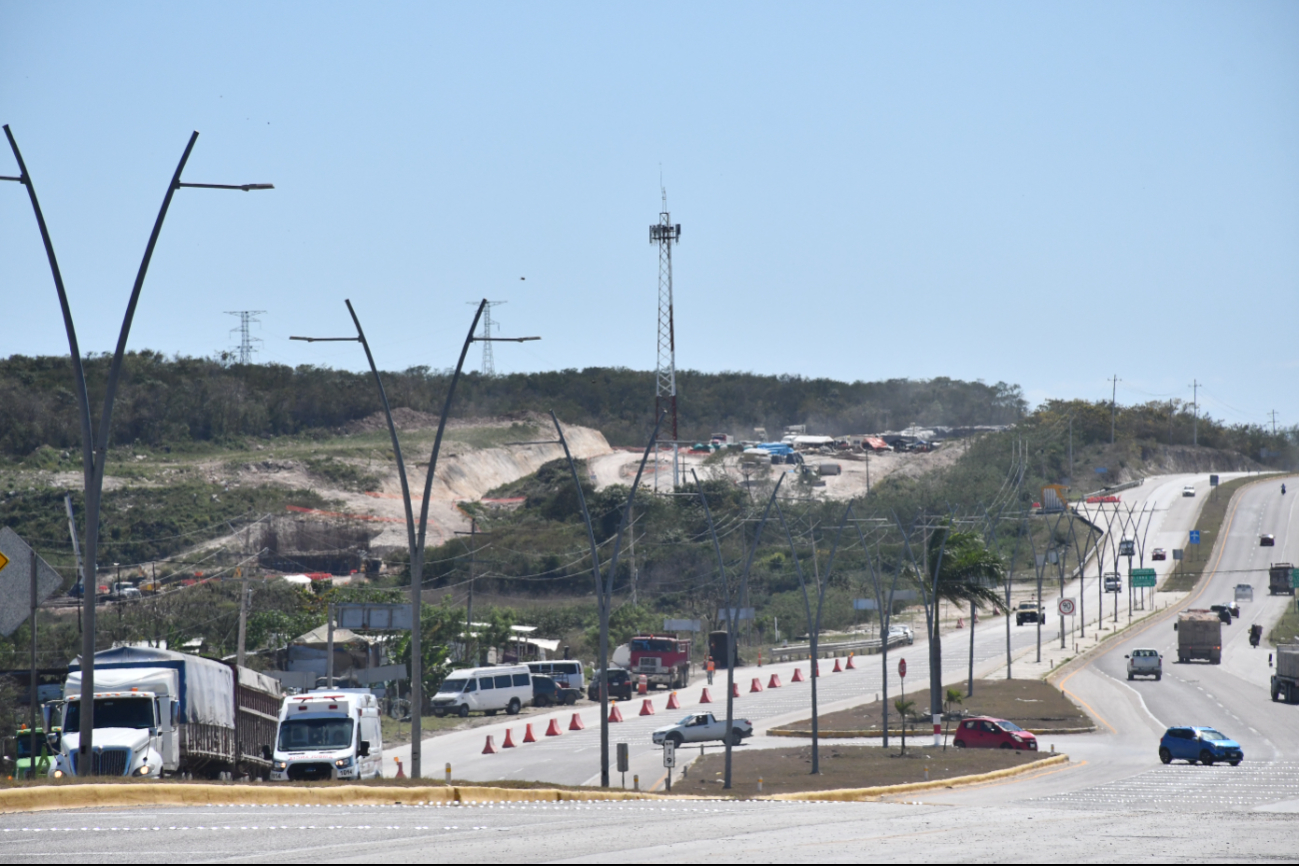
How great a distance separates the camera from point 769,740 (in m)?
49.2

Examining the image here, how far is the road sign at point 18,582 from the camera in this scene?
1841cm

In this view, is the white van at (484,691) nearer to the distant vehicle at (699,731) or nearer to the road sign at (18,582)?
the distant vehicle at (699,731)

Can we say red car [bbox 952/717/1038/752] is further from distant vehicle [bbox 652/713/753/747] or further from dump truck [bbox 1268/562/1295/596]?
dump truck [bbox 1268/562/1295/596]

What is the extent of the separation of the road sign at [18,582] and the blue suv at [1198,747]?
33.5 meters

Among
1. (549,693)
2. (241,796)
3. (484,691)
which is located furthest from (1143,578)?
(241,796)

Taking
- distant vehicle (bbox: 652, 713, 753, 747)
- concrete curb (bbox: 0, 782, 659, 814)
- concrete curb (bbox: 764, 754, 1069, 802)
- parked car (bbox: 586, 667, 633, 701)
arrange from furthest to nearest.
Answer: parked car (bbox: 586, 667, 633, 701) < distant vehicle (bbox: 652, 713, 753, 747) < concrete curb (bbox: 764, 754, 1069, 802) < concrete curb (bbox: 0, 782, 659, 814)

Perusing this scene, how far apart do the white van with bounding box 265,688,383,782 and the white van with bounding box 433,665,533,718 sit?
3220 centimetres

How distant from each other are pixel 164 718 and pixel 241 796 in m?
6.26

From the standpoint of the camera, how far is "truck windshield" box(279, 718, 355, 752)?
2702cm

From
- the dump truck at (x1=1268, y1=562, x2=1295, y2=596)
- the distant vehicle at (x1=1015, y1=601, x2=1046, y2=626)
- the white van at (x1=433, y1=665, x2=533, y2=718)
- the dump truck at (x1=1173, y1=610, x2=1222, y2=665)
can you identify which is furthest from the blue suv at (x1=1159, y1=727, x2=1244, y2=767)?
the dump truck at (x1=1268, y1=562, x2=1295, y2=596)

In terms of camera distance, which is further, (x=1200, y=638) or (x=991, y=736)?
(x=1200, y=638)

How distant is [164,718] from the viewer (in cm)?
2547

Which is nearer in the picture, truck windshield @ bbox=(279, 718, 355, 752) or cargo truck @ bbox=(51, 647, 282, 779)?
cargo truck @ bbox=(51, 647, 282, 779)

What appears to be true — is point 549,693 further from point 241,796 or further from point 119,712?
point 241,796
